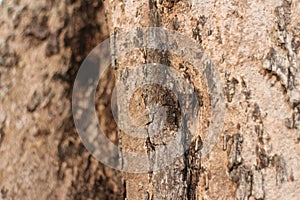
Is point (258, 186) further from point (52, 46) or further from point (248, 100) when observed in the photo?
point (52, 46)

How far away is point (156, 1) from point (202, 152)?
310 mm

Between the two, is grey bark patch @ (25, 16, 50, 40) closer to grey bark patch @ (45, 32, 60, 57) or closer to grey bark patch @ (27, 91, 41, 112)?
grey bark patch @ (45, 32, 60, 57)

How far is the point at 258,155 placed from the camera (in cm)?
88

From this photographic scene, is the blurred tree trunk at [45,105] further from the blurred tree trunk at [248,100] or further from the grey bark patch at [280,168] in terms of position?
the grey bark patch at [280,168]

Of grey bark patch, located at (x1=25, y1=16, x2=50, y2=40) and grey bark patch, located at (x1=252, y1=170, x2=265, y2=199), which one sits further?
grey bark patch, located at (x1=25, y1=16, x2=50, y2=40)

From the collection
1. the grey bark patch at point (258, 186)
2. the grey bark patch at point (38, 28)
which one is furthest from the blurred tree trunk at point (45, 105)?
the grey bark patch at point (258, 186)

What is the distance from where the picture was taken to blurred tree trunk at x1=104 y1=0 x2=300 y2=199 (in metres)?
0.87

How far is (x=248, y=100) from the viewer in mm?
891

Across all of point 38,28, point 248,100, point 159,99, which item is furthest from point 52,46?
point 248,100

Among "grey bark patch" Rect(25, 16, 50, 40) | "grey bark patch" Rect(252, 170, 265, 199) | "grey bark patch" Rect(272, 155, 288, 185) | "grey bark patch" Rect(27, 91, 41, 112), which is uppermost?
"grey bark patch" Rect(25, 16, 50, 40)

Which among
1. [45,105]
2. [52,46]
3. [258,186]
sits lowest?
[258,186]

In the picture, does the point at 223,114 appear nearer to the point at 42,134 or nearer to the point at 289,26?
the point at 289,26

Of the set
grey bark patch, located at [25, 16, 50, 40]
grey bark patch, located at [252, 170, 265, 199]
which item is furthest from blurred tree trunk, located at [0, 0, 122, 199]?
grey bark patch, located at [252, 170, 265, 199]

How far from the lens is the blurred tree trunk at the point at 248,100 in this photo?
0.87 meters
